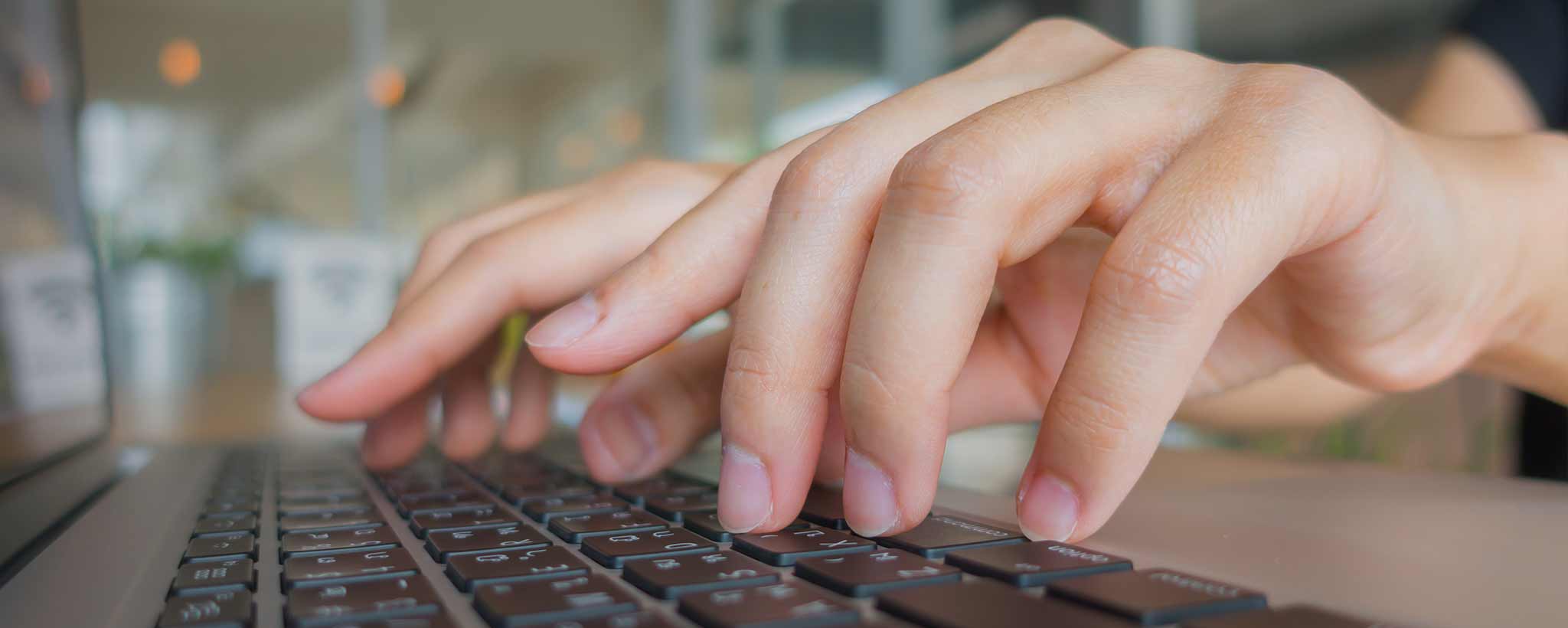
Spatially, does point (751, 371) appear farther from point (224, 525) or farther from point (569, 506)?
point (224, 525)

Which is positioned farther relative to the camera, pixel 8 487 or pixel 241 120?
pixel 241 120

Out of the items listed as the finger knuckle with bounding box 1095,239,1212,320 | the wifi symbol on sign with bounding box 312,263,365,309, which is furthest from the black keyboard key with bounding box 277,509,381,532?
the wifi symbol on sign with bounding box 312,263,365,309

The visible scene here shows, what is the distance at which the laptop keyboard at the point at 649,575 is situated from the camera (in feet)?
0.76

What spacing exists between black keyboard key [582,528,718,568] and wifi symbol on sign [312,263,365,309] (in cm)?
213

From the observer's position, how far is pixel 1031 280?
0.57 metres

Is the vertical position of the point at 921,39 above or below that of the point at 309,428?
above

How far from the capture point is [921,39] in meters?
3.93

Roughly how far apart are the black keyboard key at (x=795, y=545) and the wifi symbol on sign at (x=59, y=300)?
0.58 metres

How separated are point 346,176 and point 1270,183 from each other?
18.4ft

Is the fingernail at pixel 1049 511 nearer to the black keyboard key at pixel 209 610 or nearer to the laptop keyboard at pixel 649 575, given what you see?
the laptop keyboard at pixel 649 575

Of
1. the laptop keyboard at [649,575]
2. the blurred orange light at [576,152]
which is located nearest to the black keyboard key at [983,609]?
the laptop keyboard at [649,575]

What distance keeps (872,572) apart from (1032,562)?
5 centimetres

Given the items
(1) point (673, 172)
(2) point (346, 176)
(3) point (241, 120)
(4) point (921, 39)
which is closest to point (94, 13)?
(3) point (241, 120)

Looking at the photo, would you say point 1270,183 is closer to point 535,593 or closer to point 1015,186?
point 1015,186
